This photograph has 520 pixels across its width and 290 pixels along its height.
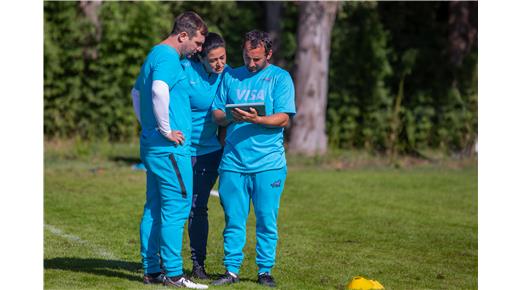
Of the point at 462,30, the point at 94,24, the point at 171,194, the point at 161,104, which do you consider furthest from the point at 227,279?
the point at 462,30

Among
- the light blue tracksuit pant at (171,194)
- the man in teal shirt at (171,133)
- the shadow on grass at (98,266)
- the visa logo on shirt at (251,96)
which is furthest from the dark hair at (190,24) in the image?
the shadow on grass at (98,266)

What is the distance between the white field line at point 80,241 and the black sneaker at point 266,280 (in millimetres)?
1944

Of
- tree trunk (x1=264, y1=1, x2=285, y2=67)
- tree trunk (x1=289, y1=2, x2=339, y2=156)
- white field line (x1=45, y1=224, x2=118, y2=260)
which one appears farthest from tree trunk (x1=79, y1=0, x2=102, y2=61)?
white field line (x1=45, y1=224, x2=118, y2=260)

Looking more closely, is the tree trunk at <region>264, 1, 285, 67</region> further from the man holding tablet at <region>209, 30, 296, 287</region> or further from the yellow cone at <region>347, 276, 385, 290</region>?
the yellow cone at <region>347, 276, 385, 290</region>

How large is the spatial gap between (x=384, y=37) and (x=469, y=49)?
2.16m

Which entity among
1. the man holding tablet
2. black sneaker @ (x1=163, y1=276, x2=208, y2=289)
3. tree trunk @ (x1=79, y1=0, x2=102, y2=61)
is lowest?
black sneaker @ (x1=163, y1=276, x2=208, y2=289)

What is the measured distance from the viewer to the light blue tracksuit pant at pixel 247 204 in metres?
7.86

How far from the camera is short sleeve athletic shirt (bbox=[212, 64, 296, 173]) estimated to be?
781 centimetres

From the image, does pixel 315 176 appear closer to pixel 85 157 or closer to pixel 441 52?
pixel 85 157

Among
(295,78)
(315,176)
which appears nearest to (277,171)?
(315,176)

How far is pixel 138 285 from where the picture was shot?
26.0 ft

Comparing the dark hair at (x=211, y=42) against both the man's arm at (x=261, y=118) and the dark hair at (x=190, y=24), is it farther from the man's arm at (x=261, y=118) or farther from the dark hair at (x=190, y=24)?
the man's arm at (x=261, y=118)

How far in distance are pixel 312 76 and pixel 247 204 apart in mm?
11909

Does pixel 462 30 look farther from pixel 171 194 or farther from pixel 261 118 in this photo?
pixel 171 194
